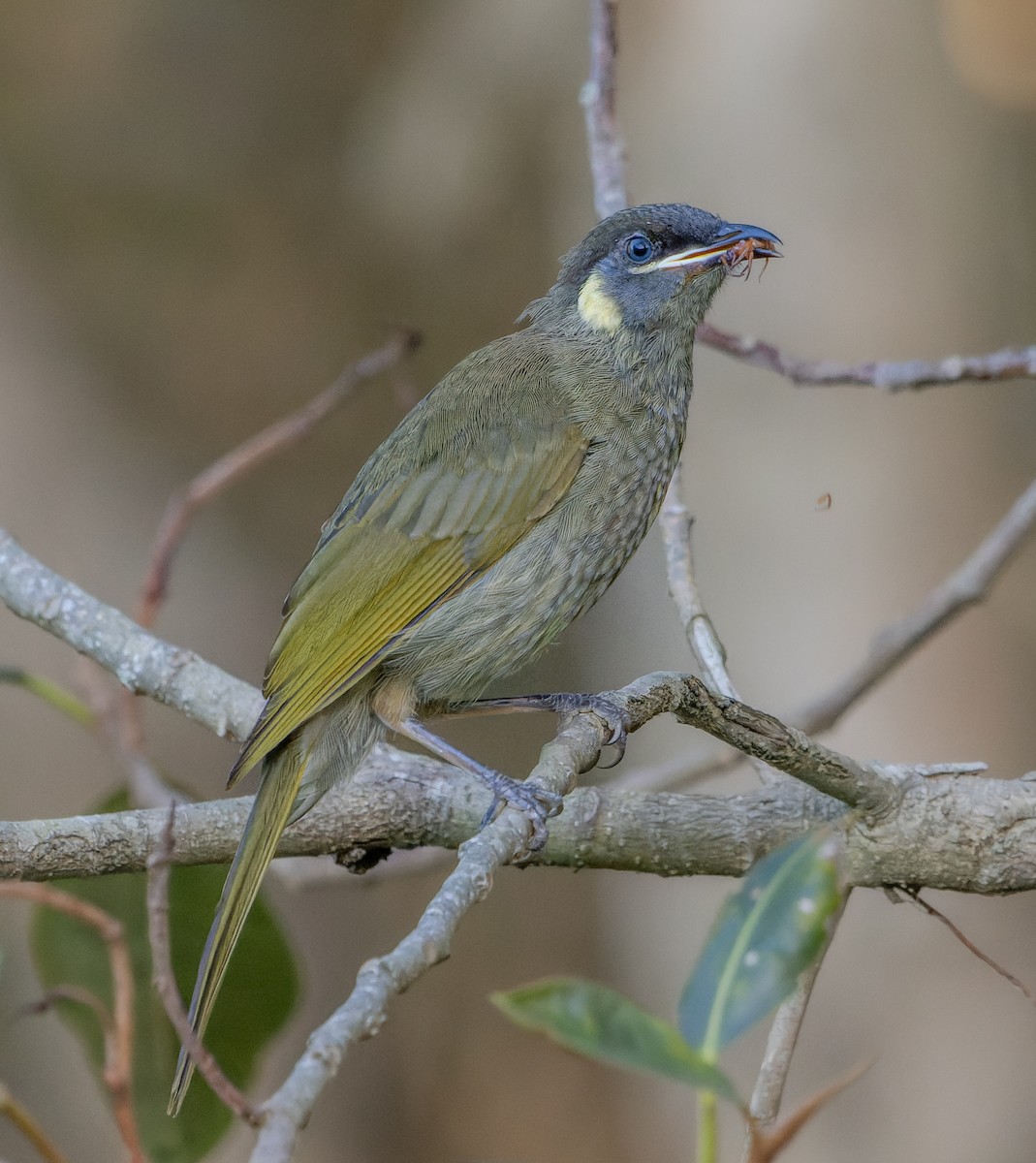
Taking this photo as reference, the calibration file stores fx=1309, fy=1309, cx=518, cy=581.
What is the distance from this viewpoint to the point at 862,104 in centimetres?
Answer: 382

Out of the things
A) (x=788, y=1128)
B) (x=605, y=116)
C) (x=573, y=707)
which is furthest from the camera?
(x=605, y=116)

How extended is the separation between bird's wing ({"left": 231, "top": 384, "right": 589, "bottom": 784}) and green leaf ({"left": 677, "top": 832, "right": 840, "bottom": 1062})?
139 cm

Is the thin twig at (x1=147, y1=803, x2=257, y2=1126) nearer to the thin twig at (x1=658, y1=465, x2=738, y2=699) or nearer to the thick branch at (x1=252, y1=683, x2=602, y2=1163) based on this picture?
the thick branch at (x1=252, y1=683, x2=602, y2=1163)

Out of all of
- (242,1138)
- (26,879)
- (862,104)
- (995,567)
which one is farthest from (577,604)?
(242,1138)

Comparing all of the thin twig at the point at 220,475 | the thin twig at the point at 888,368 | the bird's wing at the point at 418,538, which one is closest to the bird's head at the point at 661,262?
the thin twig at the point at 888,368

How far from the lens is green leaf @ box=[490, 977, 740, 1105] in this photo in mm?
966

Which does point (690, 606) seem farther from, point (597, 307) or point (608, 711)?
point (597, 307)

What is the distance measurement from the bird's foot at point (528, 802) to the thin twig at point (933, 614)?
1.00 metres

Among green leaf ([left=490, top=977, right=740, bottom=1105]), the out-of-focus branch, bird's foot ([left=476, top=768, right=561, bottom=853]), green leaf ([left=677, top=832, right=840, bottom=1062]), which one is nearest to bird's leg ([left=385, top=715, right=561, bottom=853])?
bird's foot ([left=476, top=768, right=561, bottom=853])

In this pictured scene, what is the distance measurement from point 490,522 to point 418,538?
0.16 meters

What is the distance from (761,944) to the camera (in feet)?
3.76

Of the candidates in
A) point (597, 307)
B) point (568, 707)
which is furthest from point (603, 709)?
point (597, 307)

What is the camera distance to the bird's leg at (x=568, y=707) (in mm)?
2168

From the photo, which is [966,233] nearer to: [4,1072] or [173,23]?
[173,23]
